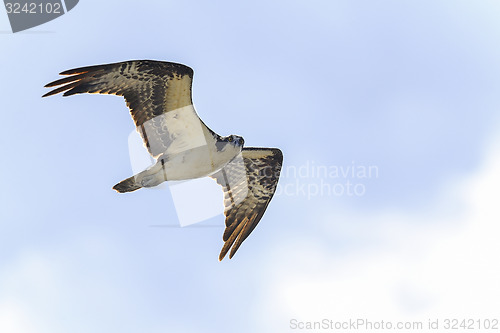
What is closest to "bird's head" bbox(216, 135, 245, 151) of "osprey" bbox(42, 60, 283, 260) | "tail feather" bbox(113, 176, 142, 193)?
"osprey" bbox(42, 60, 283, 260)

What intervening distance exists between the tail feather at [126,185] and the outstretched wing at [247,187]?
2593 millimetres

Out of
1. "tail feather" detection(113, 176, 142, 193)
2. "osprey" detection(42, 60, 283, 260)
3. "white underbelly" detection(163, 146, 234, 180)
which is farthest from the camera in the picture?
"white underbelly" detection(163, 146, 234, 180)

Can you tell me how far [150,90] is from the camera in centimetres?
1496

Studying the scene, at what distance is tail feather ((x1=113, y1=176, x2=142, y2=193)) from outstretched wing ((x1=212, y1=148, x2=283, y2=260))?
8.51 feet

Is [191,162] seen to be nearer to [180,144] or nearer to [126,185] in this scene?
[180,144]

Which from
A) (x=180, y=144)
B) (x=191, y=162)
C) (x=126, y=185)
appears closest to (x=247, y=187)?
(x=191, y=162)

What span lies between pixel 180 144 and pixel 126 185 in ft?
4.68

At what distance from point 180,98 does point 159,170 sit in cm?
163

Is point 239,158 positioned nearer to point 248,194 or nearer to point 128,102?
point 248,194

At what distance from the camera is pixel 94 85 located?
1469 cm

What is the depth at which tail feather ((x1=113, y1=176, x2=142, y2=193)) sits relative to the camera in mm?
15391

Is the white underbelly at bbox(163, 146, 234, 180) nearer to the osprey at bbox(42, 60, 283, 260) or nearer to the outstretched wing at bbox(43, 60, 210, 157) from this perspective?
the osprey at bbox(42, 60, 283, 260)

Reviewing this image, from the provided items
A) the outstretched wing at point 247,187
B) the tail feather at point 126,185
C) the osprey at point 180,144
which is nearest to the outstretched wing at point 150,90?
the osprey at point 180,144

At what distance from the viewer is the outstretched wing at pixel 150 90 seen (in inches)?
573
